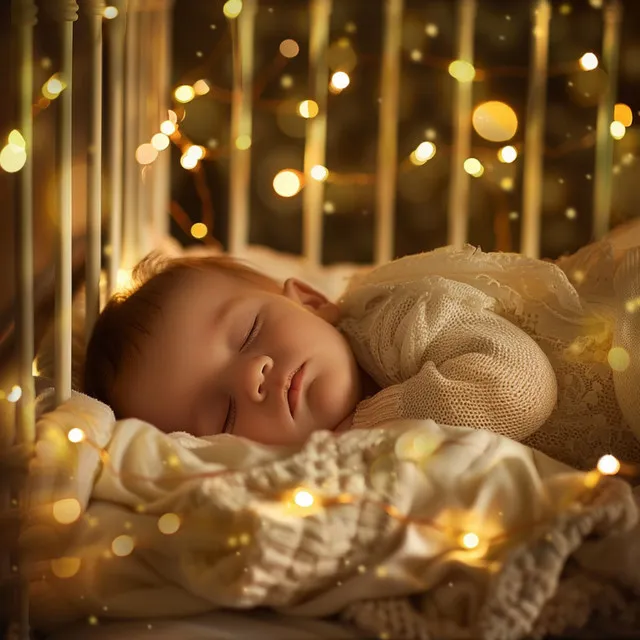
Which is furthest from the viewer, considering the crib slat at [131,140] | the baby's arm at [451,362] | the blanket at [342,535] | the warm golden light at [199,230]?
the warm golden light at [199,230]

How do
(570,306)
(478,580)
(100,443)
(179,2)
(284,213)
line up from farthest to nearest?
(284,213), (179,2), (570,306), (100,443), (478,580)

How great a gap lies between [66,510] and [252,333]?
1.21 ft

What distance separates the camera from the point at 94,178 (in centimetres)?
102

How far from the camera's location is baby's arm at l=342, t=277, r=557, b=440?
2.99 ft

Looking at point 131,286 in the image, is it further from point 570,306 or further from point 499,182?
point 499,182

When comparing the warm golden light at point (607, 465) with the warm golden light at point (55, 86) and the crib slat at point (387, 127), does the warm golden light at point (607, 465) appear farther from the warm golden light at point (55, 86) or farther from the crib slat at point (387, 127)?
the crib slat at point (387, 127)

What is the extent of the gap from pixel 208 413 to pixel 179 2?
1.58m

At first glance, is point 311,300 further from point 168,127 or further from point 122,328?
point 168,127

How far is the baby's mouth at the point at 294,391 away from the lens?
0.96m

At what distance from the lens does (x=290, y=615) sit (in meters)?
0.71

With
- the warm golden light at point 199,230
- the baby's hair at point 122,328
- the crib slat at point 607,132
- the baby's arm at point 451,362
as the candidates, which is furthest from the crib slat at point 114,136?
the crib slat at point 607,132

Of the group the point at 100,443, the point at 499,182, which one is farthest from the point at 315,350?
the point at 499,182

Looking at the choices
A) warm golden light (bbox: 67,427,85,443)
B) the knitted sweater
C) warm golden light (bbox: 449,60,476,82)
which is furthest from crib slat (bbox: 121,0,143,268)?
warm golden light (bbox: 67,427,85,443)

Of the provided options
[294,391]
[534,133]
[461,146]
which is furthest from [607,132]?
[294,391]
